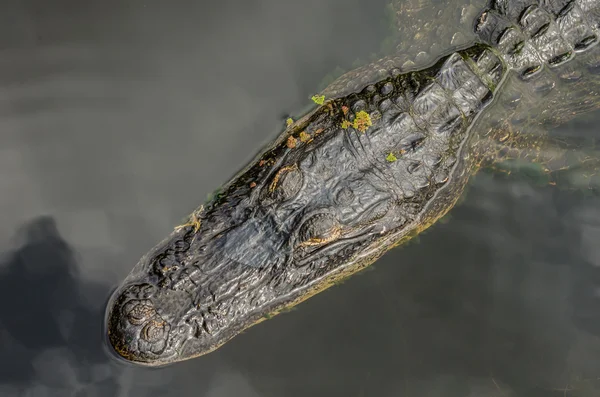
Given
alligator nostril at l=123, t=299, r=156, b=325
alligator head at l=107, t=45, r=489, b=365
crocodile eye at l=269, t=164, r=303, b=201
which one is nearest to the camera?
alligator nostril at l=123, t=299, r=156, b=325

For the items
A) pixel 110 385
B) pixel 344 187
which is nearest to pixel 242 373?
pixel 110 385

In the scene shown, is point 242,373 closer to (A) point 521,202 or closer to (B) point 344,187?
(B) point 344,187

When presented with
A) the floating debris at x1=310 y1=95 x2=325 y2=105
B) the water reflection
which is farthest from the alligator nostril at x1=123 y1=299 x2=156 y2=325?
the floating debris at x1=310 y1=95 x2=325 y2=105

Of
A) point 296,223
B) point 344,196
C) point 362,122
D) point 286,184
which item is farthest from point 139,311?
point 362,122

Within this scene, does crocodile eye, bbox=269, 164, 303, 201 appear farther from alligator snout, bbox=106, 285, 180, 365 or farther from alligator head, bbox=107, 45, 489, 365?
alligator snout, bbox=106, 285, 180, 365

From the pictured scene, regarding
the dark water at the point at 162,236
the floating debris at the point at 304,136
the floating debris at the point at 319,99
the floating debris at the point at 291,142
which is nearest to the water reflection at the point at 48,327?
the dark water at the point at 162,236

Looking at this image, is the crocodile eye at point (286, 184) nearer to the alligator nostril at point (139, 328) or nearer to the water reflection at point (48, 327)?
the alligator nostril at point (139, 328)

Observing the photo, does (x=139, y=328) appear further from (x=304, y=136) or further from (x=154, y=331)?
(x=304, y=136)
